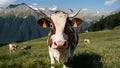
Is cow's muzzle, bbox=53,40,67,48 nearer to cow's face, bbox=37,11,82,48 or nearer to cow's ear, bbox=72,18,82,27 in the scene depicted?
cow's face, bbox=37,11,82,48

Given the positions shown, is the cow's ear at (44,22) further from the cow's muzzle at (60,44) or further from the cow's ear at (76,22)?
the cow's muzzle at (60,44)

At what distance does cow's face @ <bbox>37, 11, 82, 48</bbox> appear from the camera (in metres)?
10.9

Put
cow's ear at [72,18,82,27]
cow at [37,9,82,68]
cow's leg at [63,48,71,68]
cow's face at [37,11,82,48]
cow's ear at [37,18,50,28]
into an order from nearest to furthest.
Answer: cow's face at [37,11,82,48], cow at [37,9,82,68], cow's leg at [63,48,71,68], cow's ear at [37,18,50,28], cow's ear at [72,18,82,27]

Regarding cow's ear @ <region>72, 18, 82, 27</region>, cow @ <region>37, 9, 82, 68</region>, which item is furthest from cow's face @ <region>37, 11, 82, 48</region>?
cow's ear @ <region>72, 18, 82, 27</region>

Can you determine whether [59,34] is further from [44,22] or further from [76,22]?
[76,22]

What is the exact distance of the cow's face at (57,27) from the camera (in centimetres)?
1094

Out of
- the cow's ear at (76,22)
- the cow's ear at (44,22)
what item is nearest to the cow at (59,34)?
the cow's ear at (44,22)

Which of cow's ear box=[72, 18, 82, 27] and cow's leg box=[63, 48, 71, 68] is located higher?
cow's ear box=[72, 18, 82, 27]

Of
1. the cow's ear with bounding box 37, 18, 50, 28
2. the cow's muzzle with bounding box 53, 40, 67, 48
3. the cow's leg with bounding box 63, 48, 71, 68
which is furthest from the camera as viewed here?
the cow's ear with bounding box 37, 18, 50, 28

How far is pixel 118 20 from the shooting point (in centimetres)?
15925

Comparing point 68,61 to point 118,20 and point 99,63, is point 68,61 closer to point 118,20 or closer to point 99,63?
point 99,63

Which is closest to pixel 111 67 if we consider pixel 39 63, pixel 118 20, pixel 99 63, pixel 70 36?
pixel 99 63

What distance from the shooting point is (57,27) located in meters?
11.6

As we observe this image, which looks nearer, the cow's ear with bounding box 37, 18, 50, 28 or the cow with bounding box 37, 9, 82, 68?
the cow with bounding box 37, 9, 82, 68
